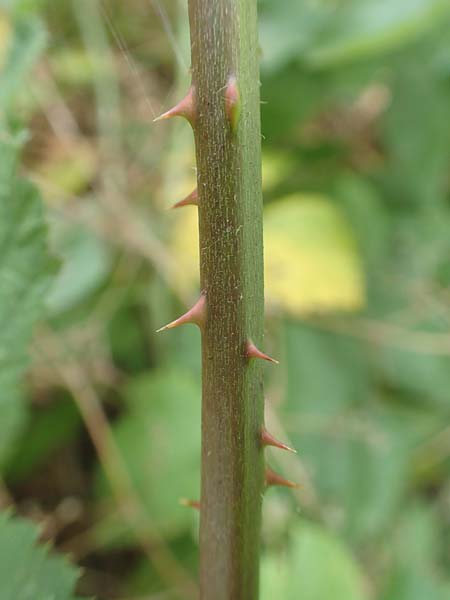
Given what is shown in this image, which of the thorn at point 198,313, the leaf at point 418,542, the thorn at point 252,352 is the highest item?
the thorn at point 198,313

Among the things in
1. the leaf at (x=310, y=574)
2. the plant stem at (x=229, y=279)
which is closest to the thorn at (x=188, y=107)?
the plant stem at (x=229, y=279)

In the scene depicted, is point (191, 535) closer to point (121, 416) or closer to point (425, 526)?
point (121, 416)

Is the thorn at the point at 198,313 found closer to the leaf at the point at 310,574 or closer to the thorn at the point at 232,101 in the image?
the thorn at the point at 232,101

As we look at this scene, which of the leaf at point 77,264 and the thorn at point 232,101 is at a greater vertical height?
the thorn at point 232,101

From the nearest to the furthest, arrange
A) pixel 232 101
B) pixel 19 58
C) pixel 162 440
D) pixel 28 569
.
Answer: pixel 232 101 < pixel 28 569 < pixel 19 58 < pixel 162 440

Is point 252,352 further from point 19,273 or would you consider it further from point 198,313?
point 19,273

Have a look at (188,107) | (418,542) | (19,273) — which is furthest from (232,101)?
(418,542)

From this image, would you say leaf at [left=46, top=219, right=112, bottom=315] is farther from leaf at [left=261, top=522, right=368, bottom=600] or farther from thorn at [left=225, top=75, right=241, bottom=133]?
thorn at [left=225, top=75, right=241, bottom=133]
